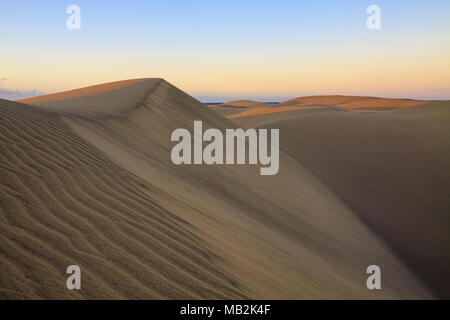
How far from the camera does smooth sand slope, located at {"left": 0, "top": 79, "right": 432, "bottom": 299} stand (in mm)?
2043

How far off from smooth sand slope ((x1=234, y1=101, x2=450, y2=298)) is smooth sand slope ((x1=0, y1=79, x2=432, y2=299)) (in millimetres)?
771

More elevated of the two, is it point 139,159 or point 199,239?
point 139,159

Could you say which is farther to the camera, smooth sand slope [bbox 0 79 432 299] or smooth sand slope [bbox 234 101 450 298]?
smooth sand slope [bbox 234 101 450 298]

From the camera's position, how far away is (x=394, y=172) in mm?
10703

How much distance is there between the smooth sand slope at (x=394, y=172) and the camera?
6.86 metres

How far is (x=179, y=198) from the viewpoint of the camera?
13.6ft

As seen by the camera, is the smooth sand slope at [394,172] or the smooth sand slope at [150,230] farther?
the smooth sand slope at [394,172]

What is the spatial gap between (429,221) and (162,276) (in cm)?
768

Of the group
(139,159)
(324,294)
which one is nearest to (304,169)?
(139,159)

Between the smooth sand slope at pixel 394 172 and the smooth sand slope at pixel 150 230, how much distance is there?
77 centimetres

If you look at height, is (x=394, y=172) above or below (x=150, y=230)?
below

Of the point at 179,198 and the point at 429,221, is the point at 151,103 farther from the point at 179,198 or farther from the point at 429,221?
the point at 429,221

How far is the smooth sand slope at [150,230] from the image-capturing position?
2.04 m

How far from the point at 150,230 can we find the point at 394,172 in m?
10.2
